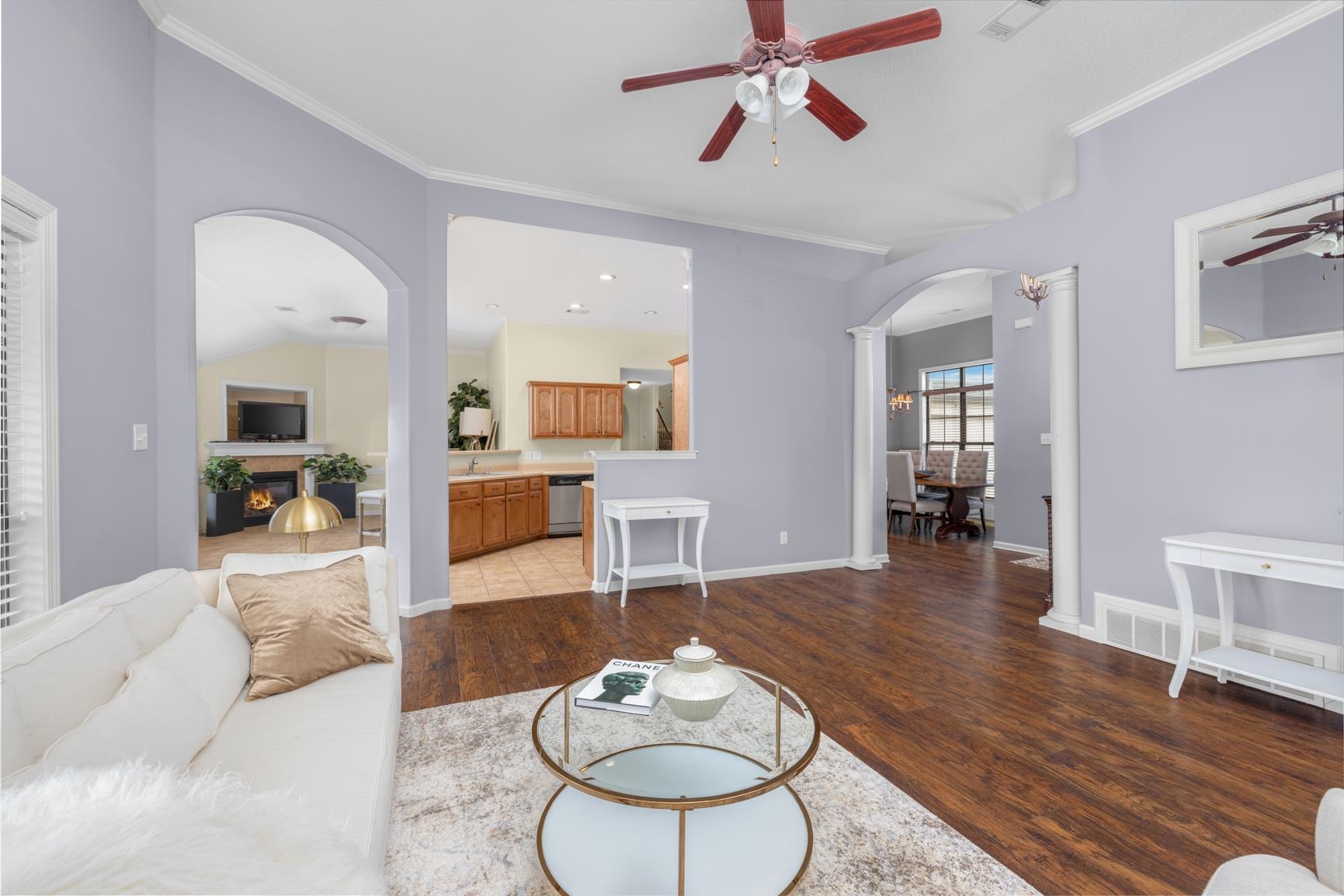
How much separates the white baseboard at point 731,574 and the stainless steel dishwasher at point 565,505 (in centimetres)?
282

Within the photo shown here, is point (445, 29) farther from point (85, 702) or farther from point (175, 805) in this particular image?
point (175, 805)

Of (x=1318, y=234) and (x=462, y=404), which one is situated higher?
(x=1318, y=234)

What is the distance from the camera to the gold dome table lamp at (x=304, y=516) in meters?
2.21

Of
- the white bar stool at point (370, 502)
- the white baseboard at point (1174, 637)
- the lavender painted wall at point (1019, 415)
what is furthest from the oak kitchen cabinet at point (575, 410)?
the white baseboard at point (1174, 637)

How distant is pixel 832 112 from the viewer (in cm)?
260

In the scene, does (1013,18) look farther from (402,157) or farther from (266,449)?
(266,449)

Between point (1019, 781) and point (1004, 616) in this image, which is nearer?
point (1019, 781)

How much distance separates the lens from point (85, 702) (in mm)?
1204

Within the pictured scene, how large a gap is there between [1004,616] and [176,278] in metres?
4.99

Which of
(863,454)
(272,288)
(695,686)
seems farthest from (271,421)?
(695,686)

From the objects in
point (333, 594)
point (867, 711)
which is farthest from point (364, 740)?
point (867, 711)

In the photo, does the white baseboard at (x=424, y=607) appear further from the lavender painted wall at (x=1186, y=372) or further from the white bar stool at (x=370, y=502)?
the lavender painted wall at (x=1186, y=372)

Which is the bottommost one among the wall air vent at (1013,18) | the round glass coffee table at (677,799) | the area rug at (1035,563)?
the area rug at (1035,563)

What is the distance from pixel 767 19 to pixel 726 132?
29.2 inches
